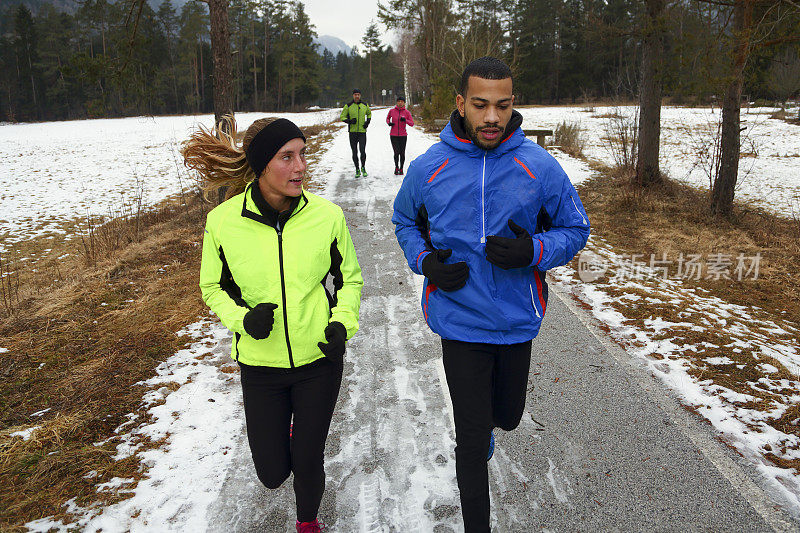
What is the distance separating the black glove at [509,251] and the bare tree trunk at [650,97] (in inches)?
353

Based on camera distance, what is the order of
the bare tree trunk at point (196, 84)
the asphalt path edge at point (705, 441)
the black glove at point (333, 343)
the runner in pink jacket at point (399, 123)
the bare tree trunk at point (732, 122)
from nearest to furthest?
1. the black glove at point (333, 343)
2. the asphalt path edge at point (705, 441)
3. the bare tree trunk at point (732, 122)
4. the runner in pink jacket at point (399, 123)
5. the bare tree trunk at point (196, 84)

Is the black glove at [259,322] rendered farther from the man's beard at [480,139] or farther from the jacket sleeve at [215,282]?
the man's beard at [480,139]

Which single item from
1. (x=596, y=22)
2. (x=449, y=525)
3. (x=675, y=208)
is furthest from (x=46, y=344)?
(x=596, y=22)


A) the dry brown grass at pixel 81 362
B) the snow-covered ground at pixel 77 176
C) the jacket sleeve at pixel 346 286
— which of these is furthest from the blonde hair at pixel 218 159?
the snow-covered ground at pixel 77 176

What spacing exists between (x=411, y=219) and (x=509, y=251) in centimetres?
73

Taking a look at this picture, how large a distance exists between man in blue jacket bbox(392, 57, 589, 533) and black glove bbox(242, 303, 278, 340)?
31.6 inches

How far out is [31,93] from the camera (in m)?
67.8

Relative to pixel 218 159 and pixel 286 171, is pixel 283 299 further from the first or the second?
pixel 218 159

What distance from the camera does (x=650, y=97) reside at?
10.1 meters

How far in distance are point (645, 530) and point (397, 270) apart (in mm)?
4544

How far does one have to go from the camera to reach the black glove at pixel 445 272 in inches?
93.4

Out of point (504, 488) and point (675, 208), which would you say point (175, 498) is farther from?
point (675, 208)

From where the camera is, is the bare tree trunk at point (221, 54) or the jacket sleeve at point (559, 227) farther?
the bare tree trunk at point (221, 54)

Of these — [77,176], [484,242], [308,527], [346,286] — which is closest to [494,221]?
[484,242]
